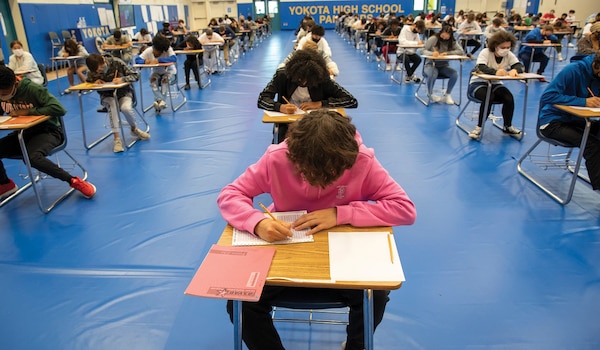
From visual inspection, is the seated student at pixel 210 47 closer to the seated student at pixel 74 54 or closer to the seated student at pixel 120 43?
the seated student at pixel 120 43

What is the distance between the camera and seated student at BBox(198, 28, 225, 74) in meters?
8.52

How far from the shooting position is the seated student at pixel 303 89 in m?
2.96

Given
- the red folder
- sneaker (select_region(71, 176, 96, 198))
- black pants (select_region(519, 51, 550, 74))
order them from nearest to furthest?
the red folder < sneaker (select_region(71, 176, 96, 198)) < black pants (select_region(519, 51, 550, 74))

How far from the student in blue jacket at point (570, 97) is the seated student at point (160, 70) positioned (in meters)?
4.98

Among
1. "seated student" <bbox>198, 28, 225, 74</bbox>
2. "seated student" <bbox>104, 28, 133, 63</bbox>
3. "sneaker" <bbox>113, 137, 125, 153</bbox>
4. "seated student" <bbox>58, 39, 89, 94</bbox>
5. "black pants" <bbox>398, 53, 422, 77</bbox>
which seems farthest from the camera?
"seated student" <bbox>104, 28, 133, 63</bbox>

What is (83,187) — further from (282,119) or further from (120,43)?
(120,43)

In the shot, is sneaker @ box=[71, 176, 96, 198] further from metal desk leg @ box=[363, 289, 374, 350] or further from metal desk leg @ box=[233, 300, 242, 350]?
metal desk leg @ box=[363, 289, 374, 350]

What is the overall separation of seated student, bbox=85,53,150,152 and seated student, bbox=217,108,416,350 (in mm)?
3535

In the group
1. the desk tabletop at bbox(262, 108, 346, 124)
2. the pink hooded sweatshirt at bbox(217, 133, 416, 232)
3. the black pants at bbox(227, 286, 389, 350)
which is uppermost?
the pink hooded sweatshirt at bbox(217, 133, 416, 232)

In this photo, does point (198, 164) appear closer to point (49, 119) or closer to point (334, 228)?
point (49, 119)

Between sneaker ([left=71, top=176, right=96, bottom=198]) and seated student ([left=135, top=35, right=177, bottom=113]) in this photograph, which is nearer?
sneaker ([left=71, top=176, right=96, bottom=198])

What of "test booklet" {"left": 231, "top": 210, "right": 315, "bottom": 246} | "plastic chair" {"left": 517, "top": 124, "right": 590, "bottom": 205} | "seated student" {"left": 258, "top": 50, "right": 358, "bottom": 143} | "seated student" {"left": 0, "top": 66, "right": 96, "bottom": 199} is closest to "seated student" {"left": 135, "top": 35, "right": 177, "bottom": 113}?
"seated student" {"left": 0, "top": 66, "right": 96, "bottom": 199}

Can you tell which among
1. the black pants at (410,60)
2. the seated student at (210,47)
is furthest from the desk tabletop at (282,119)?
the seated student at (210,47)

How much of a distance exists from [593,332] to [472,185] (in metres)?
1.69
